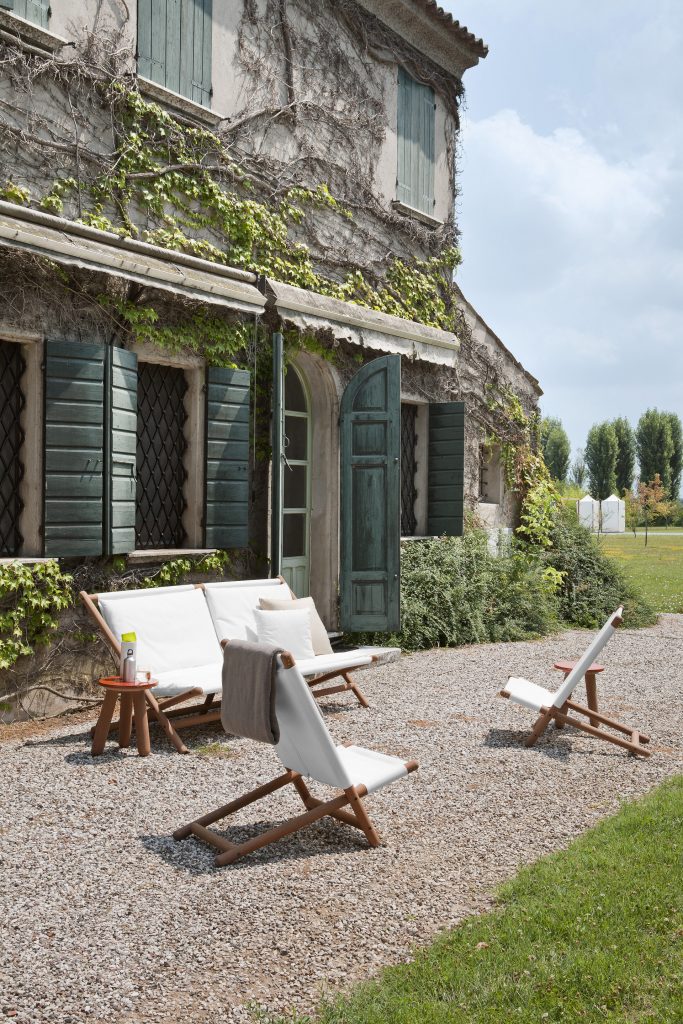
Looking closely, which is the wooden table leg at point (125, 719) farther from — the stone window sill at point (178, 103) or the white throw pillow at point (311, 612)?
→ the stone window sill at point (178, 103)

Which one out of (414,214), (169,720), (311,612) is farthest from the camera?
(414,214)

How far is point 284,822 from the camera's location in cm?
405

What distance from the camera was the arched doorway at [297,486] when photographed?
9055 mm

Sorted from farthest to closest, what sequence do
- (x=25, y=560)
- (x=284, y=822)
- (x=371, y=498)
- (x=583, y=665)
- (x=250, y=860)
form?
1. (x=371, y=498)
2. (x=25, y=560)
3. (x=583, y=665)
4. (x=284, y=822)
5. (x=250, y=860)

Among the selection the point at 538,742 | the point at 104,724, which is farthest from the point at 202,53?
the point at 538,742

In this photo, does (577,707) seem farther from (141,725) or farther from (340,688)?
(141,725)

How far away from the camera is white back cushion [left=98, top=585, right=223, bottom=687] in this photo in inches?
227

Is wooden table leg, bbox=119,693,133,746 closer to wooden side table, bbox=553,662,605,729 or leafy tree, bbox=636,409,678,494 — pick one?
wooden side table, bbox=553,662,605,729

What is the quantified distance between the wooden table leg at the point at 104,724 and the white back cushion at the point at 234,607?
1.20m

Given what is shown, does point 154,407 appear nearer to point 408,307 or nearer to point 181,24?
point 181,24

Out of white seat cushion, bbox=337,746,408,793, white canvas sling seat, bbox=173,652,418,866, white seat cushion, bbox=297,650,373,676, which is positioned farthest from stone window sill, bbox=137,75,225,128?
white seat cushion, bbox=337,746,408,793

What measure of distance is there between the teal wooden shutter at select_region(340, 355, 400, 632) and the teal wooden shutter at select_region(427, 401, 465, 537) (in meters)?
1.80

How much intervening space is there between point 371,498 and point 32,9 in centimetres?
501

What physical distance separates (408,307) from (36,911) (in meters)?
8.34
